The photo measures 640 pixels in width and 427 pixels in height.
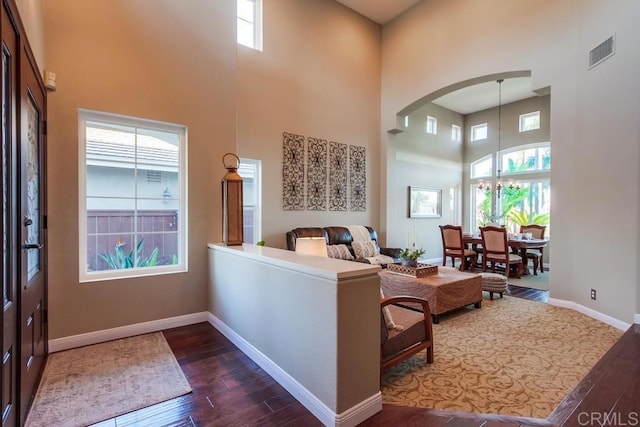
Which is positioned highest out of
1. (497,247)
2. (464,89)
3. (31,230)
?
(464,89)

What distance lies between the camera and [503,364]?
2639 mm

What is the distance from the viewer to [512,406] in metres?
2.05

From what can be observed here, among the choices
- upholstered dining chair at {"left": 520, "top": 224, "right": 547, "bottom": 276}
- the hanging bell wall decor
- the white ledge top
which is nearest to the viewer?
the white ledge top

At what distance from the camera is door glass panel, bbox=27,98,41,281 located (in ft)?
7.33

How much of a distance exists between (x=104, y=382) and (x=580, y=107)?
19.7 feet

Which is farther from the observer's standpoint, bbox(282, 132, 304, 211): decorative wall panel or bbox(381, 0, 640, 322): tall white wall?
bbox(282, 132, 304, 211): decorative wall panel

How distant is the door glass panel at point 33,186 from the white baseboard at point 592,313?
5.64 meters

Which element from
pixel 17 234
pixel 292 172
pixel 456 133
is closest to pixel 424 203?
pixel 456 133

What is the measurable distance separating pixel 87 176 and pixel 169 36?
179 centimetres

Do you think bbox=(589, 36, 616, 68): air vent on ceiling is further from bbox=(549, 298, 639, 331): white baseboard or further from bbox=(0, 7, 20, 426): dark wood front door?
bbox=(0, 7, 20, 426): dark wood front door

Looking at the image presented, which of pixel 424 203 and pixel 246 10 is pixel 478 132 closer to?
pixel 424 203

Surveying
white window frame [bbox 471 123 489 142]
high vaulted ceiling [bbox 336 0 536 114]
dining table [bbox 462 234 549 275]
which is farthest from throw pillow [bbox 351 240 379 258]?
white window frame [bbox 471 123 489 142]

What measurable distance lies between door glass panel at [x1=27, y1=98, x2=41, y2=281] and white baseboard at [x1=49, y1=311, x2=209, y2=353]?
33.9 inches

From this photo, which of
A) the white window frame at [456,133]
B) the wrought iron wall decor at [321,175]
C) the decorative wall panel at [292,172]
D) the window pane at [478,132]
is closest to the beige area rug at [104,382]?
the decorative wall panel at [292,172]
